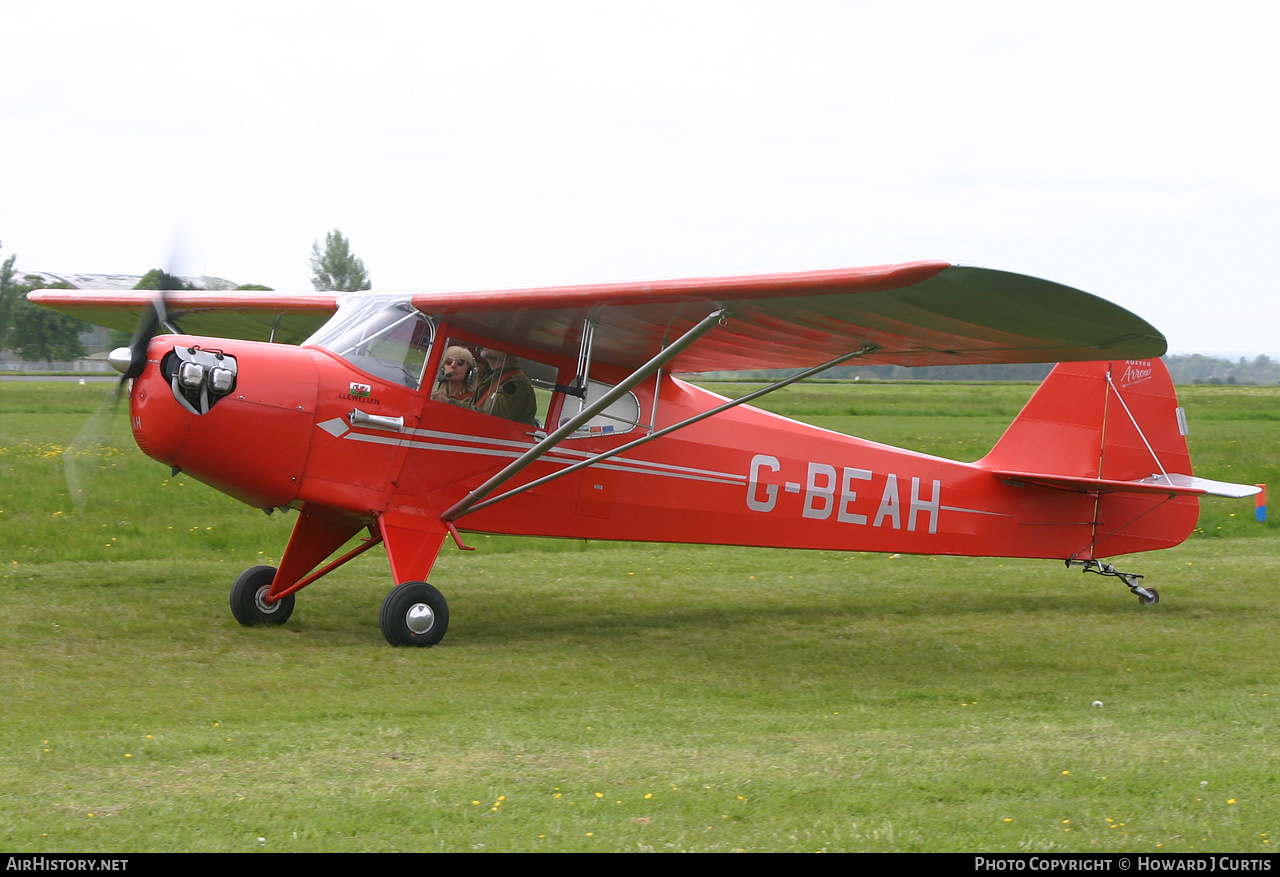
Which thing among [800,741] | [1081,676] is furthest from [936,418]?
[800,741]

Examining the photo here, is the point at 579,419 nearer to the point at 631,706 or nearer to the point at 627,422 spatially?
the point at 627,422

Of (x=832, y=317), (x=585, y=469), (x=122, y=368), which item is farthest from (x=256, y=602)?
(x=832, y=317)

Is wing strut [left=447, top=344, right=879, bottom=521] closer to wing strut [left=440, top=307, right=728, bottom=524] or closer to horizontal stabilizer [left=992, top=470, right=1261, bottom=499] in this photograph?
wing strut [left=440, top=307, right=728, bottom=524]

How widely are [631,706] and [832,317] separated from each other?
2.85 metres

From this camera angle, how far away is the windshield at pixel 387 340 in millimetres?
8172

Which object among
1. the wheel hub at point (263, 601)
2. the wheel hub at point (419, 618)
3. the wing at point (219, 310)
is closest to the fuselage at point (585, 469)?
the wheel hub at point (419, 618)

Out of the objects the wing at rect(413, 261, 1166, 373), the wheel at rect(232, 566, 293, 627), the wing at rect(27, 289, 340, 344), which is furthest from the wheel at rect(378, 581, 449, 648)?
the wing at rect(27, 289, 340, 344)

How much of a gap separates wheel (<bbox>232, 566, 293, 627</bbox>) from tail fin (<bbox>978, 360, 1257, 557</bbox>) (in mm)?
6735

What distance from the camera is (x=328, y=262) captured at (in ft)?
373

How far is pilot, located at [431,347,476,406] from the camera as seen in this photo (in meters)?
8.42

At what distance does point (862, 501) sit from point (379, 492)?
450 centimetres

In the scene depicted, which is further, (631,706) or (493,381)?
(493,381)

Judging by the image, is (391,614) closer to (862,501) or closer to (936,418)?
(862,501)

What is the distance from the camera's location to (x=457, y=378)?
8.50m
